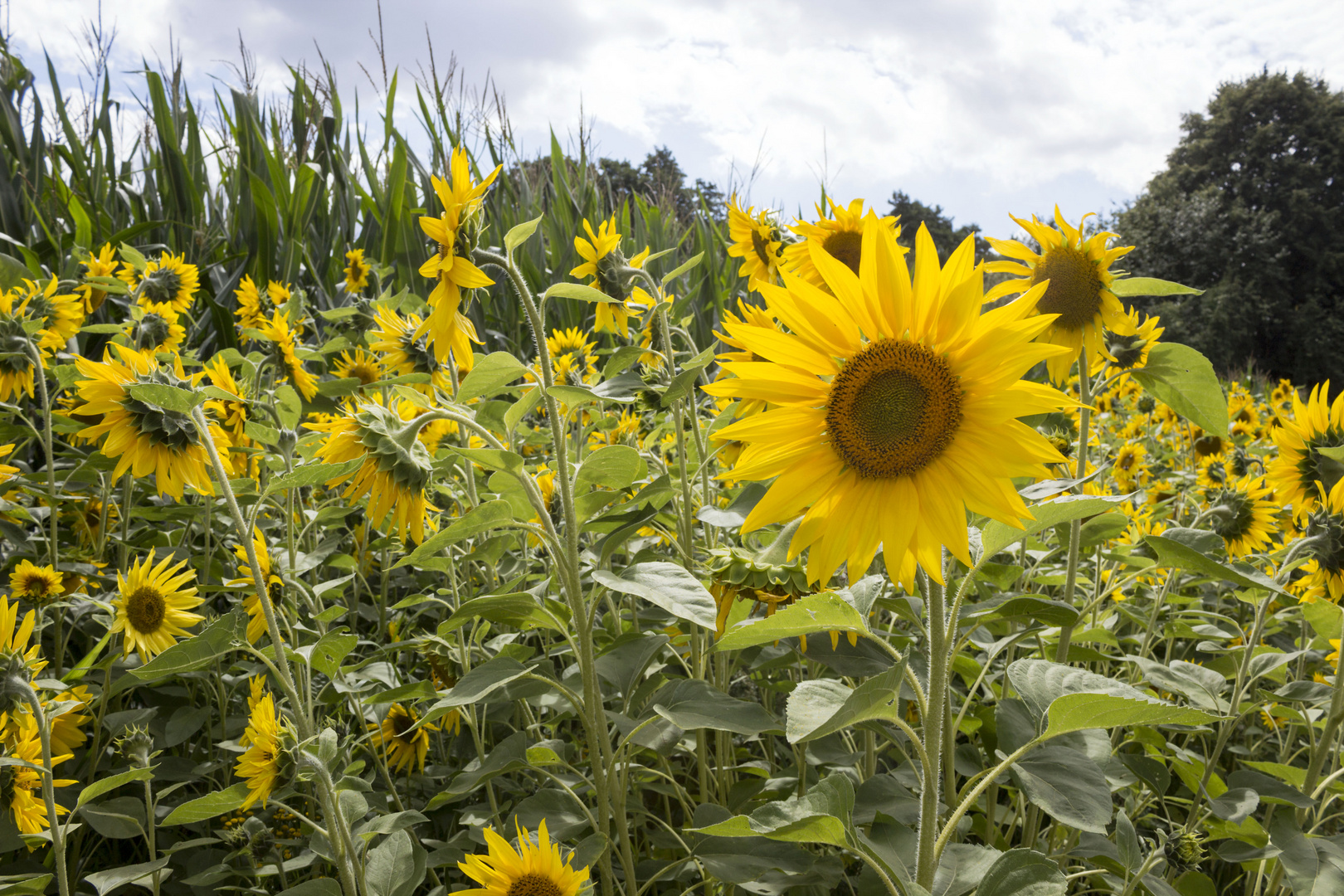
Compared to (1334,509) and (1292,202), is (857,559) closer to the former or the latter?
(1334,509)

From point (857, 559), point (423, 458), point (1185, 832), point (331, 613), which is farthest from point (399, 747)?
point (1185, 832)

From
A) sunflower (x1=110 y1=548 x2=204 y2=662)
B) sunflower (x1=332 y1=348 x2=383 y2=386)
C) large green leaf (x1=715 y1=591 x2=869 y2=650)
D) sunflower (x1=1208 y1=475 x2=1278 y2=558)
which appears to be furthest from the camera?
sunflower (x1=332 y1=348 x2=383 y2=386)

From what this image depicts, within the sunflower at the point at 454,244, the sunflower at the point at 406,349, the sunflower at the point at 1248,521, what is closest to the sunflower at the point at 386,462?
the sunflower at the point at 454,244

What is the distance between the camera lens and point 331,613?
1.40m

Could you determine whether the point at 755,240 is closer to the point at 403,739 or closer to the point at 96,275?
the point at 403,739

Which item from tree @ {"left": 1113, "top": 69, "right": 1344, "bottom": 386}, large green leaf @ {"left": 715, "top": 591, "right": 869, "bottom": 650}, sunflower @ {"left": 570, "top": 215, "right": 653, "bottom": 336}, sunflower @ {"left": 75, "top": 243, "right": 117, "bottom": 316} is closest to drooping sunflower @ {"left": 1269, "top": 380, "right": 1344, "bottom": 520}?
large green leaf @ {"left": 715, "top": 591, "right": 869, "bottom": 650}

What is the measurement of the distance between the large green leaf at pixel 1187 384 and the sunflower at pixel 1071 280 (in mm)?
89

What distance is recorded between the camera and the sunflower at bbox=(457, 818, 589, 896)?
1.02 metres

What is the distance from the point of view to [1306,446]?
5.55ft

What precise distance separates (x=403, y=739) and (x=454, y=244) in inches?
46.5

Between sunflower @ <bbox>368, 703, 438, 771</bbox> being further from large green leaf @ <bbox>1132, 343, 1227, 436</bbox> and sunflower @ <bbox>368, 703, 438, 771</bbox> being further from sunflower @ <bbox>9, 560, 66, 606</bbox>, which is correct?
large green leaf @ <bbox>1132, 343, 1227, 436</bbox>

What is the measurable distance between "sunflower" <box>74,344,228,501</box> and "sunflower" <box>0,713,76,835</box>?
0.51 meters

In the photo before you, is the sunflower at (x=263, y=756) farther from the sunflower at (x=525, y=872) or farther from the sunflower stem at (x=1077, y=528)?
the sunflower stem at (x=1077, y=528)

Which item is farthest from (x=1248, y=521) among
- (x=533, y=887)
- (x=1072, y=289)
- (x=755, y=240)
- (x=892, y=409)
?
(x=533, y=887)
